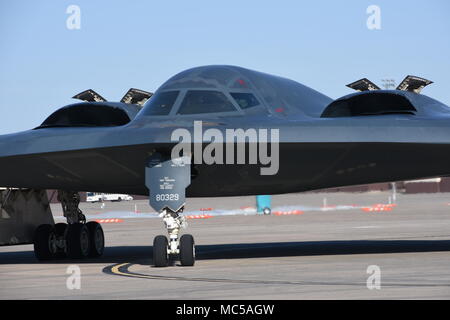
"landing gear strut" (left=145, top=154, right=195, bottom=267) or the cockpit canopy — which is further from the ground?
the cockpit canopy

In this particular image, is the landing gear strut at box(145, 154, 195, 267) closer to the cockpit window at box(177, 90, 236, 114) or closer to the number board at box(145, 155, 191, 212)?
the number board at box(145, 155, 191, 212)

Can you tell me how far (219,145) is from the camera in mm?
16031

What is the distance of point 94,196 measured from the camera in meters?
104

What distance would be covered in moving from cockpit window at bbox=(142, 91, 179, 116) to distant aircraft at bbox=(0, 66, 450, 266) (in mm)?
28

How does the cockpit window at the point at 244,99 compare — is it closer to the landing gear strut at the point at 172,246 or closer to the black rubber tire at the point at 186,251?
A: the landing gear strut at the point at 172,246

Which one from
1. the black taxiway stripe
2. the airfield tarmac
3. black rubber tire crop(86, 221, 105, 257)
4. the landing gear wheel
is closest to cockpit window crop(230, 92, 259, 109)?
the airfield tarmac

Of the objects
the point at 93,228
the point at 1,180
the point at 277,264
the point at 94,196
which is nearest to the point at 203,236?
the point at 93,228

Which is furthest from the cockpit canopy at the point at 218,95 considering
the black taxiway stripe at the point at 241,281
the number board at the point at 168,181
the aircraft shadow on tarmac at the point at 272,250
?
the black taxiway stripe at the point at 241,281

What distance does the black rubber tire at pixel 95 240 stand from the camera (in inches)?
830

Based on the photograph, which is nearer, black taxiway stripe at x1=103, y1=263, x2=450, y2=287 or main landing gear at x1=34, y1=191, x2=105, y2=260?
black taxiway stripe at x1=103, y1=263, x2=450, y2=287

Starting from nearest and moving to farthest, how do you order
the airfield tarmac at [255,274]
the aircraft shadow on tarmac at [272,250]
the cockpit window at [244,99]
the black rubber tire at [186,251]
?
1. the airfield tarmac at [255,274]
2. the black rubber tire at [186,251]
3. the cockpit window at [244,99]
4. the aircraft shadow on tarmac at [272,250]

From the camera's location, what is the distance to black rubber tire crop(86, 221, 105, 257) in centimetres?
2107

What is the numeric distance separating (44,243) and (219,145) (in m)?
6.39

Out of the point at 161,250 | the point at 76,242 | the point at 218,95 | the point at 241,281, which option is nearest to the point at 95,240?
the point at 76,242
